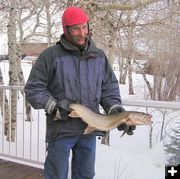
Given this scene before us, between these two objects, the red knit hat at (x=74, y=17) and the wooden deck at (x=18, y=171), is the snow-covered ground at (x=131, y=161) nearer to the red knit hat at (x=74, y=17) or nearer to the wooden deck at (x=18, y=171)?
the wooden deck at (x=18, y=171)

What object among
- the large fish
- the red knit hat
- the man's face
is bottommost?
the large fish

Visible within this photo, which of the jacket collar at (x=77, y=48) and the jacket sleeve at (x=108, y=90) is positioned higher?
the jacket collar at (x=77, y=48)

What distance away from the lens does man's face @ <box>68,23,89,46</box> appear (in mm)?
2389

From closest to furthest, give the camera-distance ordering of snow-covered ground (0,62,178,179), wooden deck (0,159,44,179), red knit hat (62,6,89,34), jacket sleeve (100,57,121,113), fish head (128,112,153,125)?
fish head (128,112,153,125) < red knit hat (62,6,89,34) < jacket sleeve (100,57,121,113) < snow-covered ground (0,62,178,179) < wooden deck (0,159,44,179)

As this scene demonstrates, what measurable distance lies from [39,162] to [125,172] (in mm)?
1131

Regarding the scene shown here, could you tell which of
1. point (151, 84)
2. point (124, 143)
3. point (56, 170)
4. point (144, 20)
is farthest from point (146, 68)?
point (56, 170)

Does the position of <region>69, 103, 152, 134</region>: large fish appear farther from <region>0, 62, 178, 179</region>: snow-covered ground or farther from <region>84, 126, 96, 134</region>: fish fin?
<region>0, 62, 178, 179</region>: snow-covered ground

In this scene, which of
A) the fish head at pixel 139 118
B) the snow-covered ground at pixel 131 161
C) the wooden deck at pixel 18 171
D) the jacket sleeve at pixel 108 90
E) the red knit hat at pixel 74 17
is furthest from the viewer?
the wooden deck at pixel 18 171

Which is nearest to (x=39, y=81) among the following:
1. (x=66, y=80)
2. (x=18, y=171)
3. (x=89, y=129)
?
(x=66, y=80)

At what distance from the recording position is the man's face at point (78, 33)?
239 centimetres

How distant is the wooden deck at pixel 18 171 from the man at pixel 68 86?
1.57 metres

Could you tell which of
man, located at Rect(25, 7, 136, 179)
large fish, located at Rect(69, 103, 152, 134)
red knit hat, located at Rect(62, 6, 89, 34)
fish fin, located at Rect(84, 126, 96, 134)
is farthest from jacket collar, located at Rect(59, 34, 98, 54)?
fish fin, located at Rect(84, 126, 96, 134)

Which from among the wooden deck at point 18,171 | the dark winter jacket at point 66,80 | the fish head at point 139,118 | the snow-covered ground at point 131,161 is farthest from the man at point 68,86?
the wooden deck at point 18,171

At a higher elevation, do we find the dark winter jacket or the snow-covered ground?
the dark winter jacket
